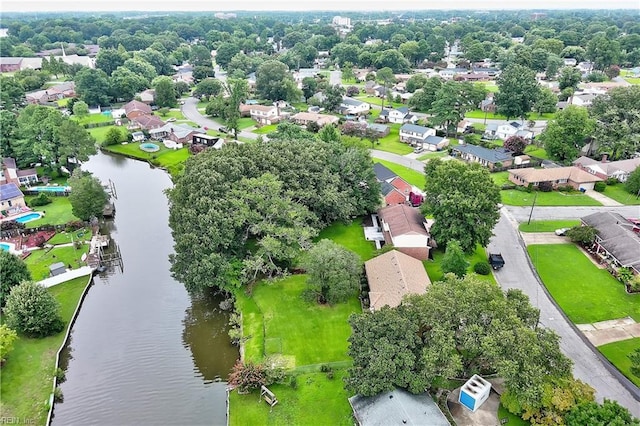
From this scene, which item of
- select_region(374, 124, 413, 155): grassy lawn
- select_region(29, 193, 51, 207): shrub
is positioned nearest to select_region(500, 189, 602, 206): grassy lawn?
select_region(374, 124, 413, 155): grassy lawn

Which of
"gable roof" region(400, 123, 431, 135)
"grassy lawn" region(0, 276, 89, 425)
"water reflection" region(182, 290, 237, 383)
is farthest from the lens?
"gable roof" region(400, 123, 431, 135)

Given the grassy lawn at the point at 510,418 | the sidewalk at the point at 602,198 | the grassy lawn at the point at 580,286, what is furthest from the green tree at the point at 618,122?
the grassy lawn at the point at 510,418

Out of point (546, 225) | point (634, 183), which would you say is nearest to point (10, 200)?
point (546, 225)

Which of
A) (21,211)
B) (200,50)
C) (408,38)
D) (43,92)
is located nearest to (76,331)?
(21,211)

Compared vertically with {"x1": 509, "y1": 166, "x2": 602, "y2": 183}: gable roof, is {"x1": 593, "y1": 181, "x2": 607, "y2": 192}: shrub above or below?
below

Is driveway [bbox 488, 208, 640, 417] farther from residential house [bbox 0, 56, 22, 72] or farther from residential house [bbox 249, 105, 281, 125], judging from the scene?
residential house [bbox 0, 56, 22, 72]

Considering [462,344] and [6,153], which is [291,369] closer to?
[462,344]

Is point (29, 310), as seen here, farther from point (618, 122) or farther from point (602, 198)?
point (618, 122)

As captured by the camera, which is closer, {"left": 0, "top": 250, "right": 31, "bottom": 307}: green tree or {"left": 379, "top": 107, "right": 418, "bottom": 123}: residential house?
{"left": 0, "top": 250, "right": 31, "bottom": 307}: green tree

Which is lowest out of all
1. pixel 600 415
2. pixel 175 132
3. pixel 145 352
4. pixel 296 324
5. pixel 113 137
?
pixel 145 352
